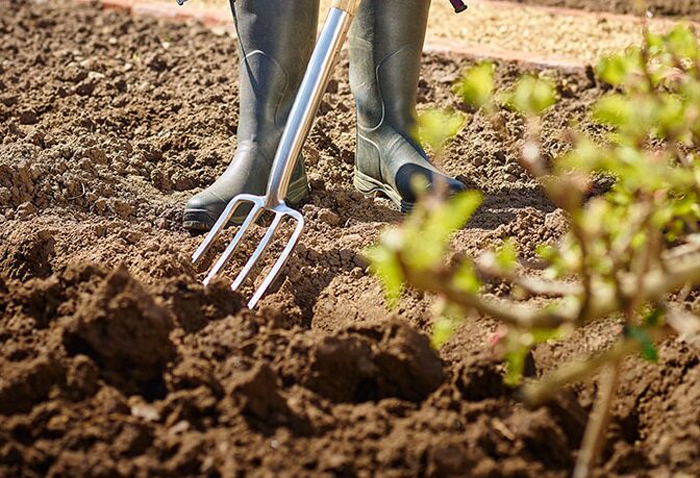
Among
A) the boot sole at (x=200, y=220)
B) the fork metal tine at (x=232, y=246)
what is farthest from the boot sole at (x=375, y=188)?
the fork metal tine at (x=232, y=246)

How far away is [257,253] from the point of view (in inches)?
104

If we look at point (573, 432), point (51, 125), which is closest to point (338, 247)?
point (573, 432)

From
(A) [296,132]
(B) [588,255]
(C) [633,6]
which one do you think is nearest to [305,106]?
(A) [296,132]

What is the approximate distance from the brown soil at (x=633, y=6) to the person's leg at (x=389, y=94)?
233 cm

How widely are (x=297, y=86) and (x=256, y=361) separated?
1558mm

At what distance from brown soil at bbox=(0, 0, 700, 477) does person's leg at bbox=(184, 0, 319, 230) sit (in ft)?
0.61

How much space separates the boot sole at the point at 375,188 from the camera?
3.29 metres

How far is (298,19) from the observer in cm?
316

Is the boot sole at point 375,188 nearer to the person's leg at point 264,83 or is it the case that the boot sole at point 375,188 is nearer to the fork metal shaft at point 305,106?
the person's leg at point 264,83

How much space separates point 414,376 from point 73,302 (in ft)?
2.48

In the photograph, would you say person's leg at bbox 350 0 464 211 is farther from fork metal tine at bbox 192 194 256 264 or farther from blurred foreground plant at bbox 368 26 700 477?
blurred foreground plant at bbox 368 26 700 477

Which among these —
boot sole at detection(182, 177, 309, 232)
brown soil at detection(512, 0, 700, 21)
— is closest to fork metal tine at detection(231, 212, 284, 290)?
boot sole at detection(182, 177, 309, 232)

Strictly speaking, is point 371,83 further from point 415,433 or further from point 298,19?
point 415,433

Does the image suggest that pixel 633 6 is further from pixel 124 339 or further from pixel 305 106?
pixel 124 339
